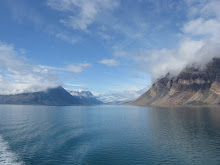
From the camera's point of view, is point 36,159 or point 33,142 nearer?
point 36,159

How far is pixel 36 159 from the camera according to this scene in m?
41.4

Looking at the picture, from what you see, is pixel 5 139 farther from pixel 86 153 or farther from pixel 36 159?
→ pixel 86 153

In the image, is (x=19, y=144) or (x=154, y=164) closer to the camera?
(x=154, y=164)

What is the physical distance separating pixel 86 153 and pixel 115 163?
1028cm

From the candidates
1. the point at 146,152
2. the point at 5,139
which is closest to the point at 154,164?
the point at 146,152

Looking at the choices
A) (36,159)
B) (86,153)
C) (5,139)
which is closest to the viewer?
(36,159)

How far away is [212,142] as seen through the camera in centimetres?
5456

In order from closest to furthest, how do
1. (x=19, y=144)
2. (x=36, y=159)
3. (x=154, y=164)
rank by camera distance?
(x=154, y=164), (x=36, y=159), (x=19, y=144)

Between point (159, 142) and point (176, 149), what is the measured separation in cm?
802

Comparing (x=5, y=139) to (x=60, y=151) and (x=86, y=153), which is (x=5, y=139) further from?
(x=86, y=153)

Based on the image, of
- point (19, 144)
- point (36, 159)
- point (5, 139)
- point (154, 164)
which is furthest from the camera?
point (5, 139)

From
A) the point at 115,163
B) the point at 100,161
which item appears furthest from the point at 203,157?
the point at 100,161

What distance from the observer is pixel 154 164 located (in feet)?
126

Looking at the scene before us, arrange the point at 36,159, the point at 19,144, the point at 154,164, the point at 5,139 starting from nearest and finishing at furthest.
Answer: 1. the point at 154,164
2. the point at 36,159
3. the point at 19,144
4. the point at 5,139
